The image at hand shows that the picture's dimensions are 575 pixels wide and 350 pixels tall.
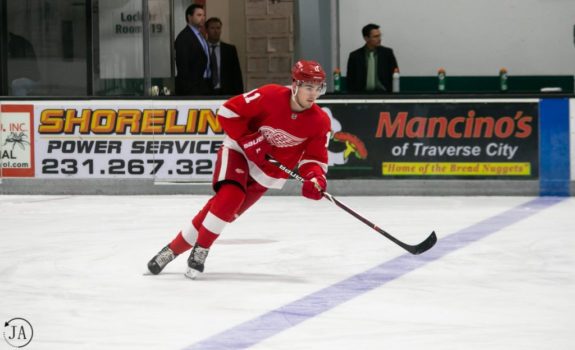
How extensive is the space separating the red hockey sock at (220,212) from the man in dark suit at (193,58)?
17.8 feet

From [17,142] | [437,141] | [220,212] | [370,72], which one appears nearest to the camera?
[220,212]

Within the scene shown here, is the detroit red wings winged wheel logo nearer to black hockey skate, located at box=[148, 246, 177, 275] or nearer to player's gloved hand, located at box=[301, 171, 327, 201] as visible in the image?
player's gloved hand, located at box=[301, 171, 327, 201]

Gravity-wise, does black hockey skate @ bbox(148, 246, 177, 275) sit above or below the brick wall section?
below

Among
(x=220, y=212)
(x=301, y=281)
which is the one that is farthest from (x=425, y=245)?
(x=220, y=212)

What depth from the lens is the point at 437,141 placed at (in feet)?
40.2

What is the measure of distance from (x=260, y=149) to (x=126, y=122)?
19.1 ft

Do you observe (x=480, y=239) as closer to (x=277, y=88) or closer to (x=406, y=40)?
(x=277, y=88)

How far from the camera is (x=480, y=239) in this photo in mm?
8719

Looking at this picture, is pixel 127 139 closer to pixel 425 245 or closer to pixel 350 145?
pixel 350 145

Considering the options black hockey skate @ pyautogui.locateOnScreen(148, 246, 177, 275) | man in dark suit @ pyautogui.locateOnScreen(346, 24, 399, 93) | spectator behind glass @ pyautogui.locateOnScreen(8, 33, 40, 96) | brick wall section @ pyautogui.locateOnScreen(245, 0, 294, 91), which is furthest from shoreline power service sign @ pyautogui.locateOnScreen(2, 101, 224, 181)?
black hockey skate @ pyautogui.locateOnScreen(148, 246, 177, 275)

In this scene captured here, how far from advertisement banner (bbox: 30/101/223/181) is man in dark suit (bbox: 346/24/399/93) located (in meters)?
1.52

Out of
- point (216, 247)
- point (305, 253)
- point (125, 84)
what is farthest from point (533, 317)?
point (125, 84)

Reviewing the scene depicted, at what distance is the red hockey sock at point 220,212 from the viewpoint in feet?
22.6

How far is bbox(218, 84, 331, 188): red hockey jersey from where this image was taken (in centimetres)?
689
